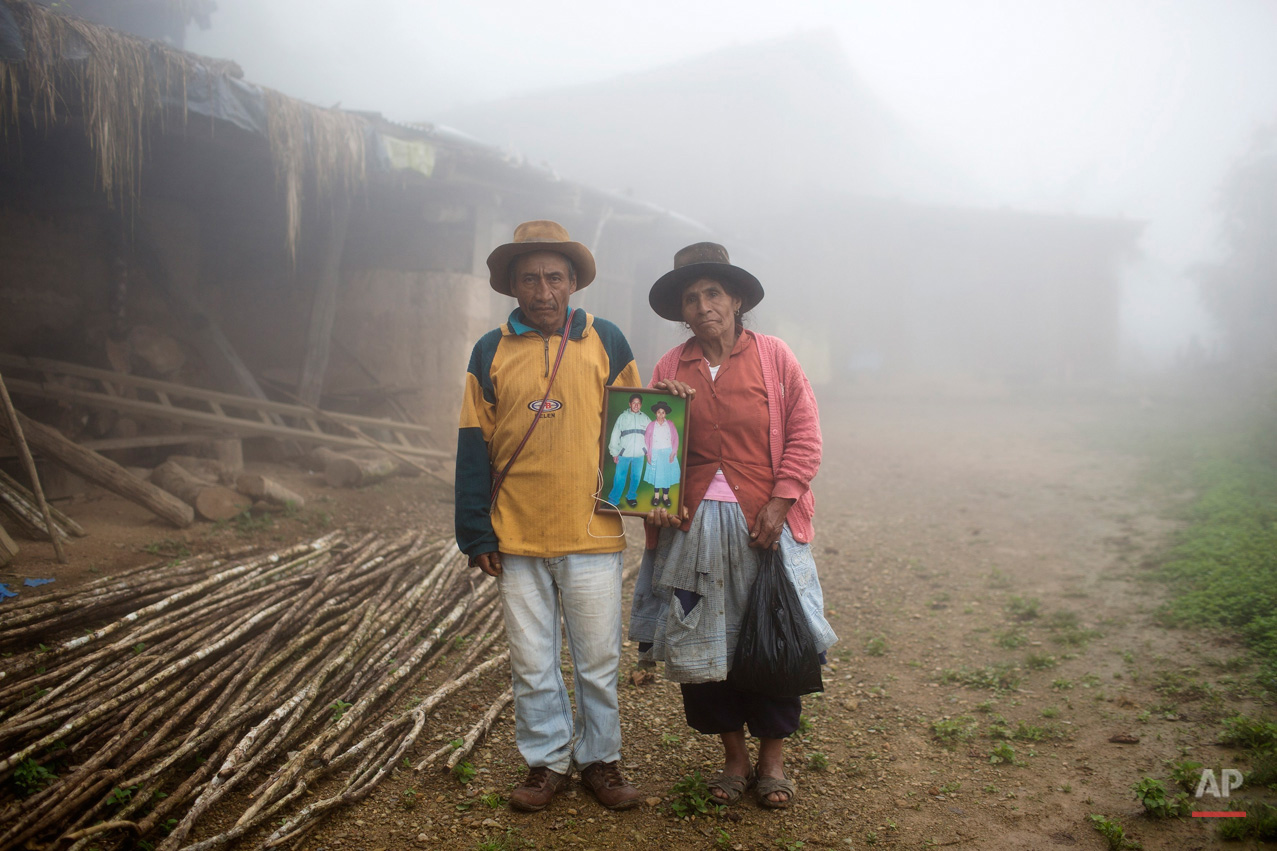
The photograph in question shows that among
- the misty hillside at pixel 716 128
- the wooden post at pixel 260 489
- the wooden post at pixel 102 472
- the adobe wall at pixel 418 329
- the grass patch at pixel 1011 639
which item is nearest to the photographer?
the grass patch at pixel 1011 639

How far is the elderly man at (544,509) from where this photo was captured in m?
2.34

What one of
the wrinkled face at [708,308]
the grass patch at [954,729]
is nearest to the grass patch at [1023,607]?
the grass patch at [954,729]

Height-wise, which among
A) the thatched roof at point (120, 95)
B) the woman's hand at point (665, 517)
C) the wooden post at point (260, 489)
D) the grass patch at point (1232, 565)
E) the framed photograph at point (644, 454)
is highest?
the thatched roof at point (120, 95)

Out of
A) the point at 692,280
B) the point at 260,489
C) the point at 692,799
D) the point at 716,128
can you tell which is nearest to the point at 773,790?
the point at 692,799

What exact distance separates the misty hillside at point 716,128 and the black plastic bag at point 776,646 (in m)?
21.0

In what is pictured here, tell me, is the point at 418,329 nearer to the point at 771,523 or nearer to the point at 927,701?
the point at 927,701

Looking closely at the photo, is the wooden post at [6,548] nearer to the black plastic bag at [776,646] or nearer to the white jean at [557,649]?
the white jean at [557,649]

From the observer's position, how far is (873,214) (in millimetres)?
20844

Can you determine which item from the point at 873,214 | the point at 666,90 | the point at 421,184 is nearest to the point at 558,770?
the point at 421,184

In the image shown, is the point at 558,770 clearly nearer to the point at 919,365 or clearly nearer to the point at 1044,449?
the point at 1044,449

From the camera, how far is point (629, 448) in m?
2.37

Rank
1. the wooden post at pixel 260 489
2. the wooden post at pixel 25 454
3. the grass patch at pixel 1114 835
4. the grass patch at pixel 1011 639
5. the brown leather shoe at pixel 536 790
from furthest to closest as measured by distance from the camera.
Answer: the wooden post at pixel 260 489
the grass patch at pixel 1011 639
the wooden post at pixel 25 454
the brown leather shoe at pixel 536 790
the grass patch at pixel 1114 835

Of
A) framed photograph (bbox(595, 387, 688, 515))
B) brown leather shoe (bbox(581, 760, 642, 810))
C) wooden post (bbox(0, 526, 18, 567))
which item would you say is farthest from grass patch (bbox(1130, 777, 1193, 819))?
wooden post (bbox(0, 526, 18, 567))

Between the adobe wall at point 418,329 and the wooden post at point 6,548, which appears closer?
the wooden post at point 6,548
